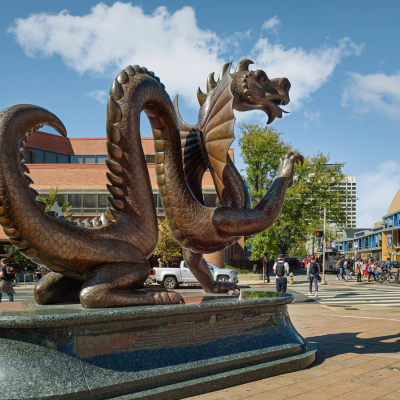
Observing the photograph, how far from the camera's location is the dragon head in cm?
585

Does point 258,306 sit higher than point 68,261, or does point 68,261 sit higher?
point 68,261

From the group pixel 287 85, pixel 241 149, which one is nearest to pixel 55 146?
pixel 241 149

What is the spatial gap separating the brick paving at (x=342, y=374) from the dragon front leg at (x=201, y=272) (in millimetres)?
1637

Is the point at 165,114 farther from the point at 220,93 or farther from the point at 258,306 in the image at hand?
the point at 258,306

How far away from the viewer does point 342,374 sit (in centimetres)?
444

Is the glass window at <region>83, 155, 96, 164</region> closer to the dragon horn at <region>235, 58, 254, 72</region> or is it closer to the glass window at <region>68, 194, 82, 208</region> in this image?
the glass window at <region>68, 194, 82, 208</region>

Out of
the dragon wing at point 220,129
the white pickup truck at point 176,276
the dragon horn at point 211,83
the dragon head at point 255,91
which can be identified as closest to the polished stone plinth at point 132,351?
the dragon wing at point 220,129

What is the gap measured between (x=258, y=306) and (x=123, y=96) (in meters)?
2.93

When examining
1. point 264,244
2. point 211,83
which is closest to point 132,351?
point 211,83

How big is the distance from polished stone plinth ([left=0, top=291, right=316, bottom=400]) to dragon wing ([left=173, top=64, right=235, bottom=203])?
71.4 inches

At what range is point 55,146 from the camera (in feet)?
119

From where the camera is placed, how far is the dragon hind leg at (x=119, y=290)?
3807mm

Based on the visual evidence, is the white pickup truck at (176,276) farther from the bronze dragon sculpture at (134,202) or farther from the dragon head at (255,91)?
the dragon head at (255,91)

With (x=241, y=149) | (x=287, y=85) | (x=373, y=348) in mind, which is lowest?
(x=373, y=348)
